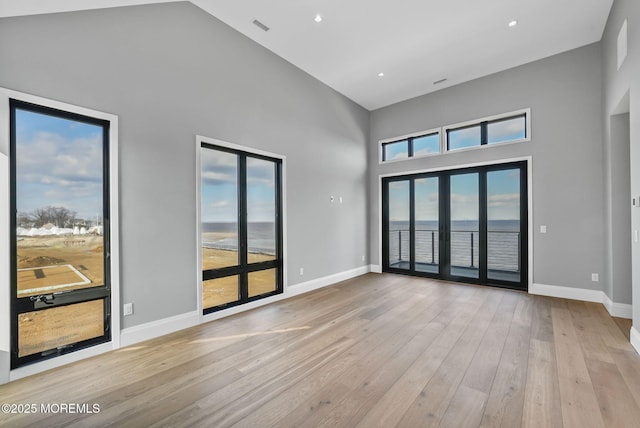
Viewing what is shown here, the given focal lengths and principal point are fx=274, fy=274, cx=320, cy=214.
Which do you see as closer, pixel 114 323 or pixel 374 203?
pixel 114 323

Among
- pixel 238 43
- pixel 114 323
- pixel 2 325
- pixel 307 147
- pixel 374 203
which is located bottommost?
pixel 114 323

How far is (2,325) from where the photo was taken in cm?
221

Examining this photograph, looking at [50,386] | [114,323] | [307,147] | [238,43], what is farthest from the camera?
[307,147]

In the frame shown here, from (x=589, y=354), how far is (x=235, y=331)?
3.67m

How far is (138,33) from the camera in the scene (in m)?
3.03

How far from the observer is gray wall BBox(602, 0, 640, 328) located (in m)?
2.73

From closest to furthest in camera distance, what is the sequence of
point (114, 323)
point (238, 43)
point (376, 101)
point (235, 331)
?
point (114, 323), point (235, 331), point (238, 43), point (376, 101)

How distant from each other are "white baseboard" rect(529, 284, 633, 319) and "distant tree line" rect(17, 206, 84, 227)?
652 cm

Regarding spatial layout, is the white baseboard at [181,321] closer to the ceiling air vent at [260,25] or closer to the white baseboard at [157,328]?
the white baseboard at [157,328]

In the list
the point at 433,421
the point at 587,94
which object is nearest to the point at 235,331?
the point at 433,421

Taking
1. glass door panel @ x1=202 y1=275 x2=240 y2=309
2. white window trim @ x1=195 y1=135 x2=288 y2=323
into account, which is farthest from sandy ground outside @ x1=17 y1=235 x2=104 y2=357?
glass door panel @ x1=202 y1=275 x2=240 y2=309

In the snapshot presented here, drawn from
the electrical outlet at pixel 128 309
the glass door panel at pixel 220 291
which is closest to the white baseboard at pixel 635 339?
the glass door panel at pixel 220 291

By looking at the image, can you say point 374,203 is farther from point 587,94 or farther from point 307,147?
point 587,94

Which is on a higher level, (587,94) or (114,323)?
(587,94)
